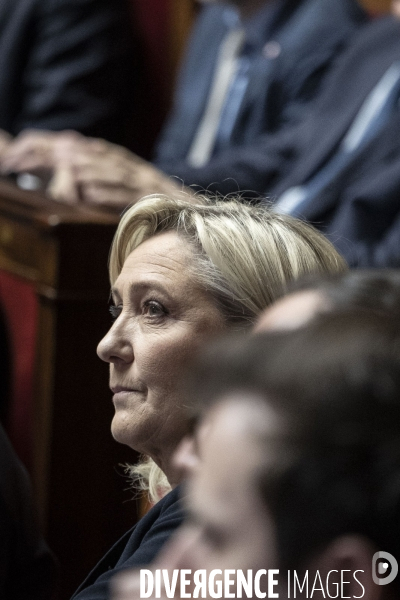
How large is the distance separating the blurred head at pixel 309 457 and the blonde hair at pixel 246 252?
450 mm

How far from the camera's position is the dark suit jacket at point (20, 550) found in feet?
2.87

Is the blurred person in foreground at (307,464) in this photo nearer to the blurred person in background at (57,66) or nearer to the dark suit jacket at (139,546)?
the dark suit jacket at (139,546)

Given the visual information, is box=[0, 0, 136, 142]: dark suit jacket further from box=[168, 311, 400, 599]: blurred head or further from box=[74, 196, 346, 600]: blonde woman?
box=[168, 311, 400, 599]: blurred head

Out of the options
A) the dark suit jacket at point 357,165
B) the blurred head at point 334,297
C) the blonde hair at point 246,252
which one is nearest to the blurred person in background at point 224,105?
the dark suit jacket at point 357,165

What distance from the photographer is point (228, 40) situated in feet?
8.29

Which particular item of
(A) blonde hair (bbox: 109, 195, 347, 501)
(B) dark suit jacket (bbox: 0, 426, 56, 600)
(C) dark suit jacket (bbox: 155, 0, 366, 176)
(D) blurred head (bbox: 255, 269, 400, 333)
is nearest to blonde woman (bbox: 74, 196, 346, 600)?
(A) blonde hair (bbox: 109, 195, 347, 501)

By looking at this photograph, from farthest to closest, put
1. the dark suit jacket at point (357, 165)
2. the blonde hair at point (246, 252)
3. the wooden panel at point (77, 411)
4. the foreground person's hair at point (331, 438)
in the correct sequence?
the dark suit jacket at point (357, 165) → the wooden panel at point (77, 411) → the blonde hair at point (246, 252) → the foreground person's hair at point (331, 438)

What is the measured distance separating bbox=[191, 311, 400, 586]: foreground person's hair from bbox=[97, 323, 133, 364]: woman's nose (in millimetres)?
541

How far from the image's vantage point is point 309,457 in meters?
0.35

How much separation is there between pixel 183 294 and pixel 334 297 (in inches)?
19.8

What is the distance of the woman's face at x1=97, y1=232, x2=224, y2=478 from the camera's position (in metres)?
0.89

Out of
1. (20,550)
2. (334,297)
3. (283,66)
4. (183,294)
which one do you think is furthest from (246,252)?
(283,66)

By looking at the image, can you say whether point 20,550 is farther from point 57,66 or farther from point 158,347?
point 57,66

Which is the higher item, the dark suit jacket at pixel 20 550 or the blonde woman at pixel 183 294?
the blonde woman at pixel 183 294
